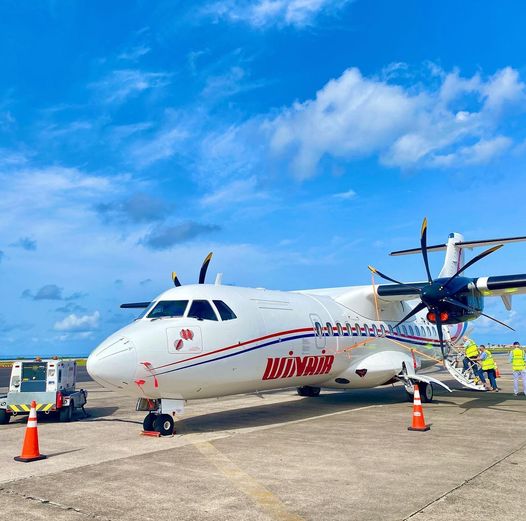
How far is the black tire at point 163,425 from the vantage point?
10336 millimetres

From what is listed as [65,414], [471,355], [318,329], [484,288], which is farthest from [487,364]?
[65,414]

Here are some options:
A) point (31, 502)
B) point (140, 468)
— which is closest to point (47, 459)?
point (140, 468)

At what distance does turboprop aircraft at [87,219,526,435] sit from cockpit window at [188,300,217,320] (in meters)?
0.02

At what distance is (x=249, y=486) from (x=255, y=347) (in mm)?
5097

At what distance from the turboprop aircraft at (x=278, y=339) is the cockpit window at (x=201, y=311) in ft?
0.07

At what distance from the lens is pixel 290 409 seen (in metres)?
14.7

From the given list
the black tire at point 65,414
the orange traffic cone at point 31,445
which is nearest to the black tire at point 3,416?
the black tire at point 65,414

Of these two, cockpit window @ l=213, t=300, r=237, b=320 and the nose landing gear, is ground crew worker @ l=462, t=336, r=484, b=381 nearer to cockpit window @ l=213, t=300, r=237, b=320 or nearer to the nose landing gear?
cockpit window @ l=213, t=300, r=237, b=320

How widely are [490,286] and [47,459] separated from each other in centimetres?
1215

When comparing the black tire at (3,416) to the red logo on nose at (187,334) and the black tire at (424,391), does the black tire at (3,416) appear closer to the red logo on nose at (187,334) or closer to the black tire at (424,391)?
the red logo on nose at (187,334)

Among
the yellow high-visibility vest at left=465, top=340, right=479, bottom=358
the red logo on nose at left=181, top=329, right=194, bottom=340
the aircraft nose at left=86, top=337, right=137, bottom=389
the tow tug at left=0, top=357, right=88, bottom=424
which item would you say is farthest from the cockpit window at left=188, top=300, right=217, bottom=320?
the yellow high-visibility vest at left=465, top=340, right=479, bottom=358

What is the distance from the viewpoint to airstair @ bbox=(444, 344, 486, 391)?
15398 millimetres

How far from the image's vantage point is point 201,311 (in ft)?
35.9

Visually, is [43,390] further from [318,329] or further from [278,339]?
[318,329]
